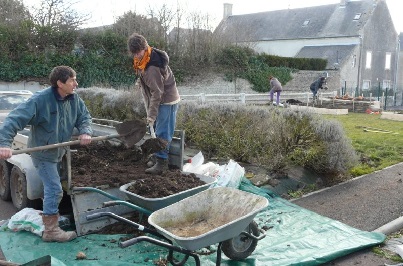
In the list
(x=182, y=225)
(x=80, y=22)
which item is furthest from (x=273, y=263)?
(x=80, y=22)

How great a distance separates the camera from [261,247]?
4668mm

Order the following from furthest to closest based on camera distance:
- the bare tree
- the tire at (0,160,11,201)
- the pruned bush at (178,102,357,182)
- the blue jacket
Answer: the bare tree < the pruned bush at (178,102,357,182) < the tire at (0,160,11,201) < the blue jacket

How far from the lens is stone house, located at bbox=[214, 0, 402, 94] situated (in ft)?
130

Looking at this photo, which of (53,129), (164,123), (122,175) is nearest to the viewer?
(53,129)

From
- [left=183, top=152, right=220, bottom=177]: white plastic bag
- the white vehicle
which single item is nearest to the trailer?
[left=183, top=152, right=220, bottom=177]: white plastic bag

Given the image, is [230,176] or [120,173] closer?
[120,173]

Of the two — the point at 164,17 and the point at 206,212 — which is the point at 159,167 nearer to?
the point at 206,212

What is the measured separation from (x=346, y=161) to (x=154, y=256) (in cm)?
430

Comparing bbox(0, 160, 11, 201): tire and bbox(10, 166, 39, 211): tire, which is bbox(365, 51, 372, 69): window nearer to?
bbox(0, 160, 11, 201): tire

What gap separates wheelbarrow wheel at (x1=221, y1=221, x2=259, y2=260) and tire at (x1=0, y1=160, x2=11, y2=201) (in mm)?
3627

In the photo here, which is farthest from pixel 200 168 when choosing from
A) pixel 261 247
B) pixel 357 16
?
pixel 357 16

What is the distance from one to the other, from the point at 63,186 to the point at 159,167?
1.27 meters

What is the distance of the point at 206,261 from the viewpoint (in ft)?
14.0

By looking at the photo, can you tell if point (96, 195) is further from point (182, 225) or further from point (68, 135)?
point (182, 225)
